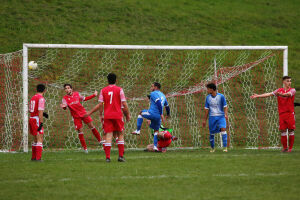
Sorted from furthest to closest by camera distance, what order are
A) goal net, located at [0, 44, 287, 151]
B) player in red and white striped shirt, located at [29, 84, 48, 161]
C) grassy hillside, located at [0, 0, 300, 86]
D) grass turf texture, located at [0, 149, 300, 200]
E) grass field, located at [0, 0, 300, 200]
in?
grassy hillside, located at [0, 0, 300, 86] < goal net, located at [0, 44, 287, 151] < player in red and white striped shirt, located at [29, 84, 48, 161] < grass field, located at [0, 0, 300, 200] < grass turf texture, located at [0, 149, 300, 200]

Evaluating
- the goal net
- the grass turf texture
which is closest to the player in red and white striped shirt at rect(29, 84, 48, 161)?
the grass turf texture

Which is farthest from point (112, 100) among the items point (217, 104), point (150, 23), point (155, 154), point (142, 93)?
point (150, 23)

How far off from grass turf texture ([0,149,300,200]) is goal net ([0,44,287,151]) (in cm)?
418

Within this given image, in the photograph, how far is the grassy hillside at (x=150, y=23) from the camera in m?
31.3

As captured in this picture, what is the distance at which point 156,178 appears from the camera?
7879mm

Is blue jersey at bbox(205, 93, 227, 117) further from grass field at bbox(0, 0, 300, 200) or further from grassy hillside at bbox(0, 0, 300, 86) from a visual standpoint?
grassy hillside at bbox(0, 0, 300, 86)

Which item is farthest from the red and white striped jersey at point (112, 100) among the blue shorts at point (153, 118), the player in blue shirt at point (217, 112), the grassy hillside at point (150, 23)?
the grassy hillside at point (150, 23)

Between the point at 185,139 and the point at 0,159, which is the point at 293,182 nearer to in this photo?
the point at 0,159

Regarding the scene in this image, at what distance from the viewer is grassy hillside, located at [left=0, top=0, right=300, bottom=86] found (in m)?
31.3

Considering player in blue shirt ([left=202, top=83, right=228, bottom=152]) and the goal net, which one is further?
the goal net

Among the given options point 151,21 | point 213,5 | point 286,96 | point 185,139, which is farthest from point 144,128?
point 213,5

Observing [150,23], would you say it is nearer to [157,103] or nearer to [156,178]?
[157,103]

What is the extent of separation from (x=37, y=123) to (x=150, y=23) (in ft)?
82.3

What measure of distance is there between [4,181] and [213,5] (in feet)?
110
